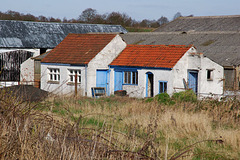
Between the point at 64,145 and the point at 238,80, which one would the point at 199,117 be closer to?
the point at 64,145

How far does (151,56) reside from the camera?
23.7 metres

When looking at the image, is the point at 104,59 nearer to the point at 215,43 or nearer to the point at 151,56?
the point at 151,56

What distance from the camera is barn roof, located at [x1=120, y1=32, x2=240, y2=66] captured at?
28484mm

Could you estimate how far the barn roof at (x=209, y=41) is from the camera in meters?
28.5

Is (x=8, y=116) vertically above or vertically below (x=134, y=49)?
below

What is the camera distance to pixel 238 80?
87.4ft

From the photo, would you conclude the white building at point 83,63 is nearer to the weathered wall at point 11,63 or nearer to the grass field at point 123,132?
the grass field at point 123,132

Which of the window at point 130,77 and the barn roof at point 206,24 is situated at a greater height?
the barn roof at point 206,24

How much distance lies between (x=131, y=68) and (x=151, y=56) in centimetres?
145

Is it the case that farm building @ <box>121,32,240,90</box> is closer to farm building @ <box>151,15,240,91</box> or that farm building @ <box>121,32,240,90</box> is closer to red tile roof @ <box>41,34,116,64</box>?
farm building @ <box>151,15,240,91</box>

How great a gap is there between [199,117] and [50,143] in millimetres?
6586

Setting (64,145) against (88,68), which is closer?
(64,145)

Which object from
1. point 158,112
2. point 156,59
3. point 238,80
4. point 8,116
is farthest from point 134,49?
point 8,116

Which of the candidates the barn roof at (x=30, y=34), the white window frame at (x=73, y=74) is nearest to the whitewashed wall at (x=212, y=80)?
the white window frame at (x=73, y=74)
